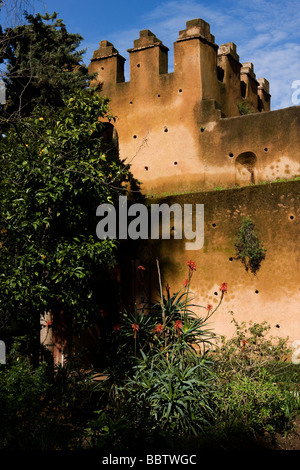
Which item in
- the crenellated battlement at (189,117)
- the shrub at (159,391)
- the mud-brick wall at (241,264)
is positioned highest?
the crenellated battlement at (189,117)

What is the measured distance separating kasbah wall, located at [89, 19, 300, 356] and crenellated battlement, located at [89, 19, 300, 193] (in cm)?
3

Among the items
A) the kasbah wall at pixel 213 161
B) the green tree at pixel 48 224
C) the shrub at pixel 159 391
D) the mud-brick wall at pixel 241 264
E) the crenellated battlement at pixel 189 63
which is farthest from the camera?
the crenellated battlement at pixel 189 63

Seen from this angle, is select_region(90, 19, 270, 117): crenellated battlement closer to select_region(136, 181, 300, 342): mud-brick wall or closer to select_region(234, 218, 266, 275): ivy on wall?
select_region(136, 181, 300, 342): mud-brick wall

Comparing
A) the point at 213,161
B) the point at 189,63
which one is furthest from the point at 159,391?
the point at 189,63

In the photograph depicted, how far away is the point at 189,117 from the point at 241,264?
4855 mm

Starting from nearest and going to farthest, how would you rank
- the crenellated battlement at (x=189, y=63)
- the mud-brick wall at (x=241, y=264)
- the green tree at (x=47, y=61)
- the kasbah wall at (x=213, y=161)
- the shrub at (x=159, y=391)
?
the shrub at (x=159, y=391) < the mud-brick wall at (x=241, y=264) < the kasbah wall at (x=213, y=161) < the green tree at (x=47, y=61) < the crenellated battlement at (x=189, y=63)

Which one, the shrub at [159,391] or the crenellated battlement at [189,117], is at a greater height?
the crenellated battlement at [189,117]

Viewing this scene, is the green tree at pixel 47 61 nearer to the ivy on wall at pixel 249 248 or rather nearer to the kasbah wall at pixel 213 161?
the kasbah wall at pixel 213 161

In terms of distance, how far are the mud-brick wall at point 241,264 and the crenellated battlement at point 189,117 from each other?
6.39 ft

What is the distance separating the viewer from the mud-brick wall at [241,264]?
34.5 feet

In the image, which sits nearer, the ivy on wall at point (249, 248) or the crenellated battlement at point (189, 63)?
the ivy on wall at point (249, 248)

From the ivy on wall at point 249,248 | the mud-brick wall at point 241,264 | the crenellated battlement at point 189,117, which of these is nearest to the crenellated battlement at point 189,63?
the crenellated battlement at point 189,117

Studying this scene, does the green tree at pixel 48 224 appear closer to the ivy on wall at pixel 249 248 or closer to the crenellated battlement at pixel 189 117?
the ivy on wall at pixel 249 248

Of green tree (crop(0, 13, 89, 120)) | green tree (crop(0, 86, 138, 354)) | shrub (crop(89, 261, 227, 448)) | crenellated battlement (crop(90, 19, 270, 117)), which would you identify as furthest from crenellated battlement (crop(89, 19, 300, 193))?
shrub (crop(89, 261, 227, 448))
